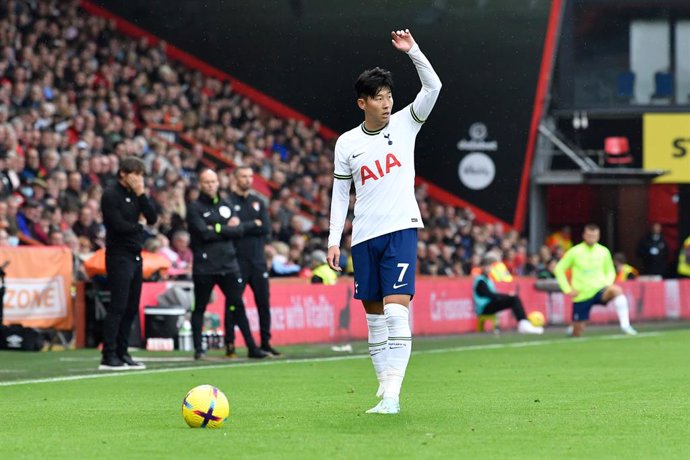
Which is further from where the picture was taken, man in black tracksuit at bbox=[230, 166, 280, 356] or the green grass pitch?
man in black tracksuit at bbox=[230, 166, 280, 356]

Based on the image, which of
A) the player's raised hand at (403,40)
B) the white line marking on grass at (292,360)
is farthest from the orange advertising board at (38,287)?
the player's raised hand at (403,40)

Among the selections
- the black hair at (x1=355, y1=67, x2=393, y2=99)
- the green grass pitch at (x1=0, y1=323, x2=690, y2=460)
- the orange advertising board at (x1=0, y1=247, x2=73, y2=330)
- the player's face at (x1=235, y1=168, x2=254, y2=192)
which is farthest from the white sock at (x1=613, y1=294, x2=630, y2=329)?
the black hair at (x1=355, y1=67, x2=393, y2=99)

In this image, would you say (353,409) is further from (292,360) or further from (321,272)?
(321,272)

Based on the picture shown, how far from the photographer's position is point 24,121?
78.8 ft

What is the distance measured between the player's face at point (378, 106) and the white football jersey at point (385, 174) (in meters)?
0.09

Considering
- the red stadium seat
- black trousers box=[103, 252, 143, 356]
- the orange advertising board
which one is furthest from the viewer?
the red stadium seat

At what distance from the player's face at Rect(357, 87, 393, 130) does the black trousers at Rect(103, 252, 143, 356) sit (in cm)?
611

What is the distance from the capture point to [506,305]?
26812mm

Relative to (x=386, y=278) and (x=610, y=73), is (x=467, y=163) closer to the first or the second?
(x=610, y=73)

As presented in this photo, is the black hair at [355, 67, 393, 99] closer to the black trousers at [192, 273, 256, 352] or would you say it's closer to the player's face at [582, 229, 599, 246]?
the black trousers at [192, 273, 256, 352]

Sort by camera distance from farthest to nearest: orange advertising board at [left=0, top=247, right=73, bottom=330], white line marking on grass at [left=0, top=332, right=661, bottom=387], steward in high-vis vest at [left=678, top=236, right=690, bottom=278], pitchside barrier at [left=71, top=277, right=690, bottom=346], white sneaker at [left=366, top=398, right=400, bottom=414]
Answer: steward in high-vis vest at [left=678, top=236, right=690, bottom=278], pitchside barrier at [left=71, top=277, right=690, bottom=346], orange advertising board at [left=0, top=247, right=73, bottom=330], white line marking on grass at [left=0, top=332, right=661, bottom=387], white sneaker at [left=366, top=398, right=400, bottom=414]

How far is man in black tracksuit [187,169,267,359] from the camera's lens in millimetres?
17469

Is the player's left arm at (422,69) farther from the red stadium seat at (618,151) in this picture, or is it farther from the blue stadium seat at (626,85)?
the blue stadium seat at (626,85)

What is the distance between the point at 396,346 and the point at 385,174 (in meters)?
1.14
